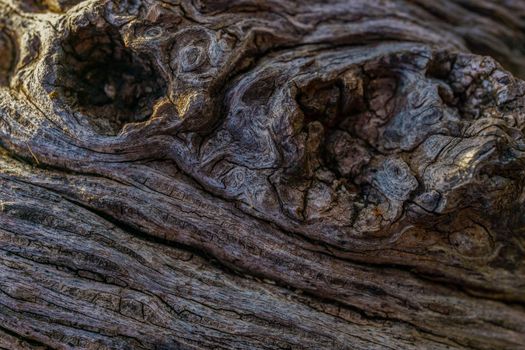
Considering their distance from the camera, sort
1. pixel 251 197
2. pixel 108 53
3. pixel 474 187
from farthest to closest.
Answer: pixel 108 53, pixel 251 197, pixel 474 187

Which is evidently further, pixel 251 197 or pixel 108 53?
pixel 108 53

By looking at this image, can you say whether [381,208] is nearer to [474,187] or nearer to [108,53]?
[474,187]

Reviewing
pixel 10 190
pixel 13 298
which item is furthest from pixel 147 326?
pixel 10 190

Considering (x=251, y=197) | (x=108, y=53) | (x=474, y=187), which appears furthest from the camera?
(x=108, y=53)

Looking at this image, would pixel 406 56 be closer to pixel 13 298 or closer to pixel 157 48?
pixel 157 48

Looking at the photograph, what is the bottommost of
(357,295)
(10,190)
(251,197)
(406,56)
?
(357,295)

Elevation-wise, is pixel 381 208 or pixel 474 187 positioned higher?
pixel 474 187

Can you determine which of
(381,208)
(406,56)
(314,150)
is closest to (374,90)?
(406,56)
